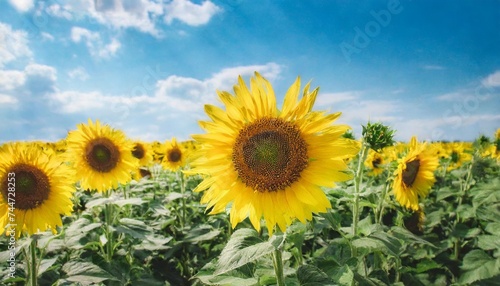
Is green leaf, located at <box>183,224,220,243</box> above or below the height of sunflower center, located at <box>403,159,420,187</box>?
below

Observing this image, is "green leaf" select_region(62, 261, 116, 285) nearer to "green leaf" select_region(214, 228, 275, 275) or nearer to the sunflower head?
"green leaf" select_region(214, 228, 275, 275)

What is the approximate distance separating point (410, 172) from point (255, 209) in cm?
260

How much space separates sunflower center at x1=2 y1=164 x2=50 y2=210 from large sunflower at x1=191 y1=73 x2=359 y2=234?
6.93 ft

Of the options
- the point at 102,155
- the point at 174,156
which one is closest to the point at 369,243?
the point at 102,155

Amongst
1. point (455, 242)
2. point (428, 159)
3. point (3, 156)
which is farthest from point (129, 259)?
point (455, 242)

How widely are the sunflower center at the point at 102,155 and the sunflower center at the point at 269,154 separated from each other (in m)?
3.46

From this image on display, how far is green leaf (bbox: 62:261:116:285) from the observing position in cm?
304

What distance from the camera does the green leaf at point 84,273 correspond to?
9.98ft

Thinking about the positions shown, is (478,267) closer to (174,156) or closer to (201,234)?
(201,234)

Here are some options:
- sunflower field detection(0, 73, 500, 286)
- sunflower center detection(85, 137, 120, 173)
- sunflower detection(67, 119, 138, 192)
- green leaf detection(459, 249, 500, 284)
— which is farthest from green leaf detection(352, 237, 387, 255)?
sunflower center detection(85, 137, 120, 173)

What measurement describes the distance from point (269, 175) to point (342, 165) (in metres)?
0.48

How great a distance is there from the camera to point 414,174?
14.5ft

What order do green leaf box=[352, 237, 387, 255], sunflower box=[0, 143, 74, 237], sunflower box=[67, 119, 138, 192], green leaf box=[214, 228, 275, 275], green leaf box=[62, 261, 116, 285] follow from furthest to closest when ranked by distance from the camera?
sunflower box=[67, 119, 138, 192] → sunflower box=[0, 143, 74, 237] → green leaf box=[62, 261, 116, 285] → green leaf box=[352, 237, 387, 255] → green leaf box=[214, 228, 275, 275]

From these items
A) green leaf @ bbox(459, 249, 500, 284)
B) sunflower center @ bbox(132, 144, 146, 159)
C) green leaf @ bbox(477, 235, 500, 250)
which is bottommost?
green leaf @ bbox(459, 249, 500, 284)
